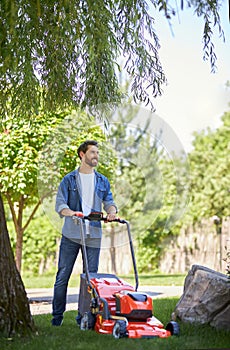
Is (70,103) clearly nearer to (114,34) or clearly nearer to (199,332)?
(114,34)

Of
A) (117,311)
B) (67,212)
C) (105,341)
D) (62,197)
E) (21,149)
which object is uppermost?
(21,149)

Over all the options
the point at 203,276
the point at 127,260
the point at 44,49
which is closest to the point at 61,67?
the point at 44,49

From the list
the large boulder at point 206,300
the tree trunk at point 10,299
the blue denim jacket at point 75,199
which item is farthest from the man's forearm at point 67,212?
the large boulder at point 206,300

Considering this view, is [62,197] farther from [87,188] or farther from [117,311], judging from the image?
[117,311]

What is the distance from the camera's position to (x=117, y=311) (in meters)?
3.80

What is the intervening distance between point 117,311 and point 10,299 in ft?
2.02

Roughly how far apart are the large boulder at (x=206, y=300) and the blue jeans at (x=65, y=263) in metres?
0.67

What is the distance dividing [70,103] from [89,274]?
1.37 m

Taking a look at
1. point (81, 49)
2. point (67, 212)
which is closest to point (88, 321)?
point (67, 212)

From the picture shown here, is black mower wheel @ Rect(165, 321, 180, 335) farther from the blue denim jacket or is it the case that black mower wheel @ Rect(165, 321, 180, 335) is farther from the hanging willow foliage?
the hanging willow foliage

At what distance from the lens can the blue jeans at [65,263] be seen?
438 cm

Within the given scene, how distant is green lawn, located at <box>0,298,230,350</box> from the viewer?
355cm

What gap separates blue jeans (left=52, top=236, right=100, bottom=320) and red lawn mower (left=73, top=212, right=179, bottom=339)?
211 millimetres

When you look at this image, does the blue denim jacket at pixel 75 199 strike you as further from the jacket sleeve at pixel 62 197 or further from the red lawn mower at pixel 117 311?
the red lawn mower at pixel 117 311
